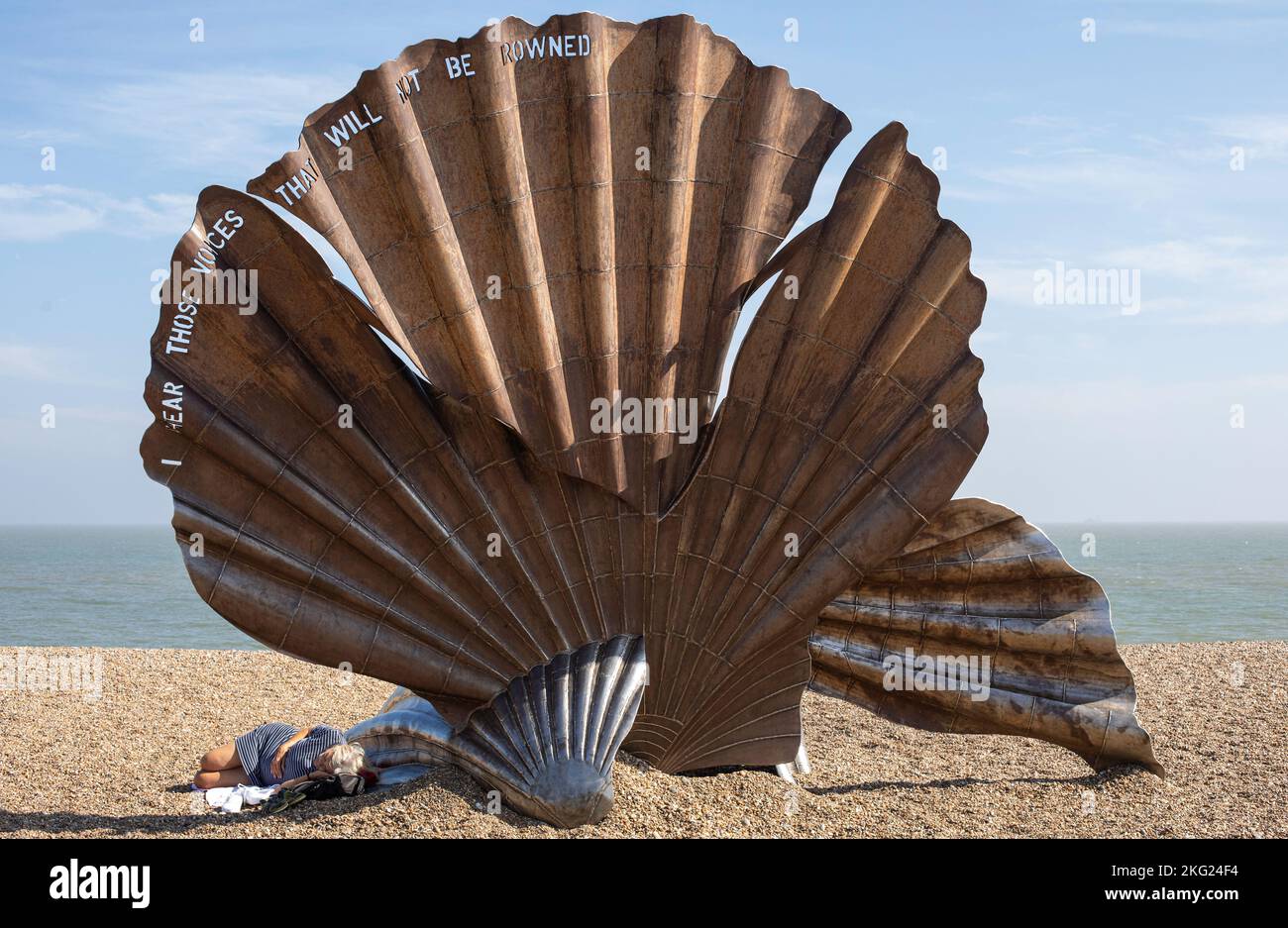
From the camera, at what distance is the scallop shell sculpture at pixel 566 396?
5.73 meters

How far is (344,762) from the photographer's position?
631 cm

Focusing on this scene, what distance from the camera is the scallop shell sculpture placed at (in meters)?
5.73

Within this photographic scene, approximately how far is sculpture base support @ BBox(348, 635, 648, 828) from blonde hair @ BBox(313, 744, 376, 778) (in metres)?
0.54

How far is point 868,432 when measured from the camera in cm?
625

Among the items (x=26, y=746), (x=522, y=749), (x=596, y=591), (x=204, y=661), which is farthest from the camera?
(x=204, y=661)

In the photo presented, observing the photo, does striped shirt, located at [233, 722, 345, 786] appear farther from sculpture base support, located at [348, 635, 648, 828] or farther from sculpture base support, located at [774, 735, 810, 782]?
sculpture base support, located at [774, 735, 810, 782]

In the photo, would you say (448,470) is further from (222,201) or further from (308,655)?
(222,201)

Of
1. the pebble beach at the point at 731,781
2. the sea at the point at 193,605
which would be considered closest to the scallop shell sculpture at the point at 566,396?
the pebble beach at the point at 731,781

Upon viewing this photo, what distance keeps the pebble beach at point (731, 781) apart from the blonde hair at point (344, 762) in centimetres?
34

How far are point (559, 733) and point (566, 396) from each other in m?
1.80

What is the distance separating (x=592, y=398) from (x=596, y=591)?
1071 millimetres

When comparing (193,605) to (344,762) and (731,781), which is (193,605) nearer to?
(344,762)

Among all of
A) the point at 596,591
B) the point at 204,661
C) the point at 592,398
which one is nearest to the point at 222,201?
the point at 592,398

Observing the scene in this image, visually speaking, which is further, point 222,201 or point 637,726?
point 637,726
